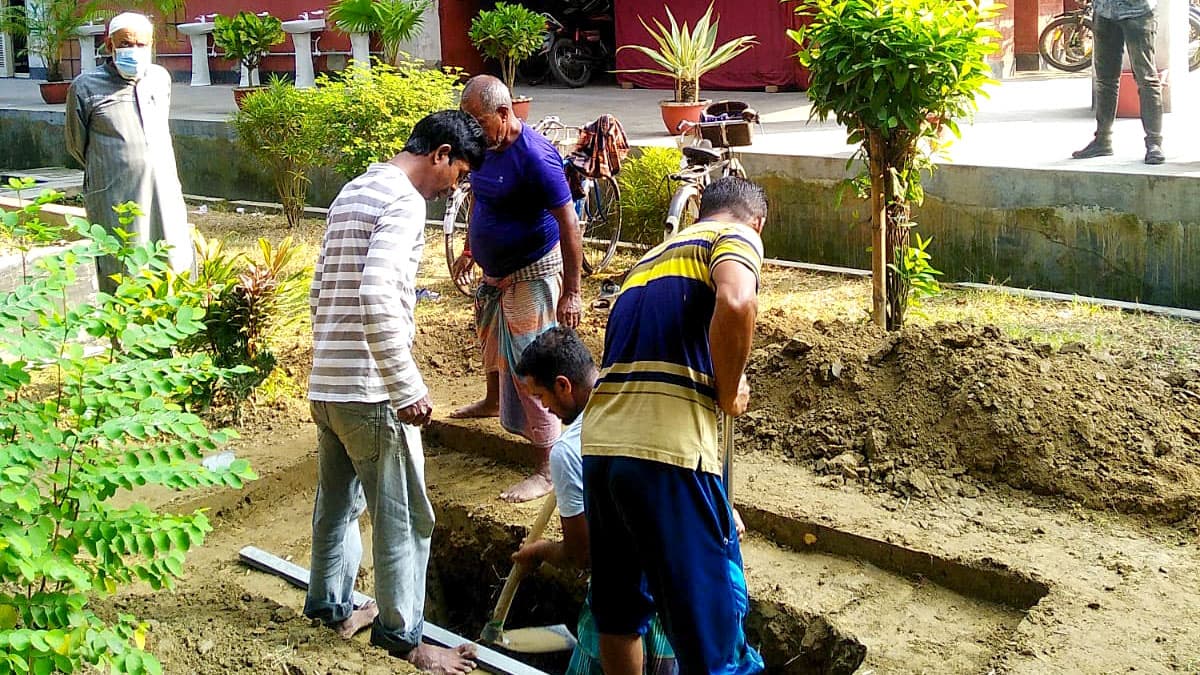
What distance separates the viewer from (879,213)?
659 centimetres

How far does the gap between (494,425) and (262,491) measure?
1171mm

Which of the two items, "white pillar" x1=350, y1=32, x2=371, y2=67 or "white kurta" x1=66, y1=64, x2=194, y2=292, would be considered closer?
"white kurta" x1=66, y1=64, x2=194, y2=292

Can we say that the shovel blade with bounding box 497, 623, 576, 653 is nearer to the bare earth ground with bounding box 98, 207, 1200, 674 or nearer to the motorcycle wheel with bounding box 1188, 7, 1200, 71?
the bare earth ground with bounding box 98, 207, 1200, 674

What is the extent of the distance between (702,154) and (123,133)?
11.3ft

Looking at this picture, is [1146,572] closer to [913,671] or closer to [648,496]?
[913,671]

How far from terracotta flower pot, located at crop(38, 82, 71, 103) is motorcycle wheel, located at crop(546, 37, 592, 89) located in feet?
20.9

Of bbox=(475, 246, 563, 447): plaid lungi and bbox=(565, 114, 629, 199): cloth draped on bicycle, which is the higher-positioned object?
bbox=(565, 114, 629, 199): cloth draped on bicycle

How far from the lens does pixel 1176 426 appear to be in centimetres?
525

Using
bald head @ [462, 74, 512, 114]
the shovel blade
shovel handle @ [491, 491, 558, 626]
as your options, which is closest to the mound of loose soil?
the shovel blade

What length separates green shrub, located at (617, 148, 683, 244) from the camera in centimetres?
879

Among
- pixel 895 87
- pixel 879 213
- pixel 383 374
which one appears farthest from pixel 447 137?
pixel 879 213

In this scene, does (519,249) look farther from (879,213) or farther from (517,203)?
(879,213)

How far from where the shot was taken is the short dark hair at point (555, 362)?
12.4ft

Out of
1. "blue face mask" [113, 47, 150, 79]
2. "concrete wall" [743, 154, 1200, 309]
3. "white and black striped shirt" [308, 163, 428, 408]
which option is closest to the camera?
"white and black striped shirt" [308, 163, 428, 408]
